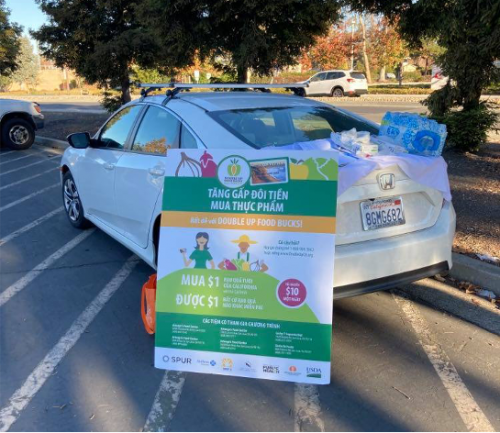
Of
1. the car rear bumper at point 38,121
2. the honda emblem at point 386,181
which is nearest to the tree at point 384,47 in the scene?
the car rear bumper at point 38,121

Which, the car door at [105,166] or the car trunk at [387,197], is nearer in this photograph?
the car trunk at [387,197]

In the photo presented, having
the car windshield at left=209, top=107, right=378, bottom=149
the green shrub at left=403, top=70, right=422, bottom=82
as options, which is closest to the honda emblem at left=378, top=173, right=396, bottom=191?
the car windshield at left=209, top=107, right=378, bottom=149

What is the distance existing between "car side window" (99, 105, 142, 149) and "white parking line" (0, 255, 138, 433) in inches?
50.5

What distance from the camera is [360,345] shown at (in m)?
3.37

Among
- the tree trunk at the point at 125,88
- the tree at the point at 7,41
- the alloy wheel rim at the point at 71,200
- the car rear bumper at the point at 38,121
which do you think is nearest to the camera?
the alloy wheel rim at the point at 71,200

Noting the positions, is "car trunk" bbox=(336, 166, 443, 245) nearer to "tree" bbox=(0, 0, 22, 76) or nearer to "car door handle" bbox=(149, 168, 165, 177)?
"car door handle" bbox=(149, 168, 165, 177)

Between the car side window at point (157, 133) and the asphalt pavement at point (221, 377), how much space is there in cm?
122

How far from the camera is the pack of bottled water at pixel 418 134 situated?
3383mm

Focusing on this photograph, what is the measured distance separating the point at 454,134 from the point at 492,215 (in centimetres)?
331

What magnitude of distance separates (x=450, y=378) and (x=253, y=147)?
1945 millimetres

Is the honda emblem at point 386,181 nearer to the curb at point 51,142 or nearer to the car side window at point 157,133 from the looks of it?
the car side window at point 157,133

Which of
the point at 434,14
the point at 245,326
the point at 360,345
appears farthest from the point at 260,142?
the point at 434,14

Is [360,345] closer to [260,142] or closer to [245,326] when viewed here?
[245,326]

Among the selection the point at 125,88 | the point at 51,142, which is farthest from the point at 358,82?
the point at 51,142
